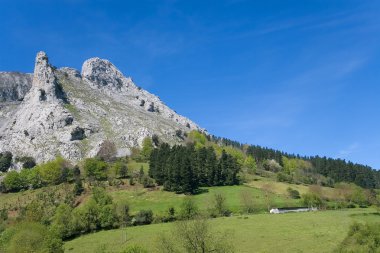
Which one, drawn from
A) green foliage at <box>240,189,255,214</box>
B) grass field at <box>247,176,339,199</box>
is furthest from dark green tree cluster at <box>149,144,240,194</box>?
green foliage at <box>240,189,255,214</box>

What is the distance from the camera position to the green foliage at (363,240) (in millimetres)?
49006

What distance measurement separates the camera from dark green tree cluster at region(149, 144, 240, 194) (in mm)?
150000

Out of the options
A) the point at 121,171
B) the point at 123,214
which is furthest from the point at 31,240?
the point at 121,171

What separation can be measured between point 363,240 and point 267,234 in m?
29.3

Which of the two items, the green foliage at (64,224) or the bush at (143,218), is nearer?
the green foliage at (64,224)

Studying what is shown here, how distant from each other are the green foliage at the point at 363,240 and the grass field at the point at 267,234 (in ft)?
16.7

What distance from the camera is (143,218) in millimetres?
109375

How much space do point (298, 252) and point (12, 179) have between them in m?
147

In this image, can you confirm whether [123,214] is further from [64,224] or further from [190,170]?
[190,170]

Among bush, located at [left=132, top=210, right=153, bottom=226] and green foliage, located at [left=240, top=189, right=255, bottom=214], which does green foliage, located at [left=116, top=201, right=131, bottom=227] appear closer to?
bush, located at [left=132, top=210, right=153, bottom=226]

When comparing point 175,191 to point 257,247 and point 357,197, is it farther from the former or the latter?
point 257,247

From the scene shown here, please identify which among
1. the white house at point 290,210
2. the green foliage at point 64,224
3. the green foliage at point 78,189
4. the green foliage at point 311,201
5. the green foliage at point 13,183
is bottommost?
the green foliage at point 64,224

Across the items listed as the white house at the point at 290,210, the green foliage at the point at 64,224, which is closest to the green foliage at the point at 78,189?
the green foliage at the point at 64,224

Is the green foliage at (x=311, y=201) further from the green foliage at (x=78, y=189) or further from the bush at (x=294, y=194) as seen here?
the green foliage at (x=78, y=189)
